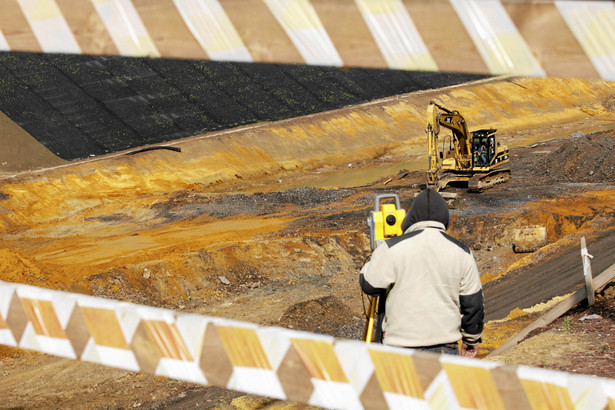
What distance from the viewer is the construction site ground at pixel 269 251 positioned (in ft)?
34.8

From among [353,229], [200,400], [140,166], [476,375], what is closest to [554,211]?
[353,229]

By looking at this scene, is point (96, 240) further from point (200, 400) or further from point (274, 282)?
point (200, 400)

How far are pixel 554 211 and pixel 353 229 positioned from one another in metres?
5.74

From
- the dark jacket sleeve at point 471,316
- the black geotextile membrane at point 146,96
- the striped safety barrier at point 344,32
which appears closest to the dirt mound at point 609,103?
the black geotextile membrane at point 146,96

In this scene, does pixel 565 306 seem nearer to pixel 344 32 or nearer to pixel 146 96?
pixel 344 32

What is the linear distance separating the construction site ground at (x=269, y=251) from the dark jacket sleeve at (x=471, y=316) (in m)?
2.89

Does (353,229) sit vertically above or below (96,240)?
below

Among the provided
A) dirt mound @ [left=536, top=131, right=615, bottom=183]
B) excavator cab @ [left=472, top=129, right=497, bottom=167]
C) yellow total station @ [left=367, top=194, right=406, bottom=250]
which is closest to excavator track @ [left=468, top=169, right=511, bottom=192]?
excavator cab @ [left=472, top=129, right=497, bottom=167]

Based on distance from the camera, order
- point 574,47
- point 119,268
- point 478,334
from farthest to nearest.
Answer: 1. point 119,268
2. point 478,334
3. point 574,47

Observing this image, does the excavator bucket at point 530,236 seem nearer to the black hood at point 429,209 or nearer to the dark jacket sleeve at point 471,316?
the dark jacket sleeve at point 471,316

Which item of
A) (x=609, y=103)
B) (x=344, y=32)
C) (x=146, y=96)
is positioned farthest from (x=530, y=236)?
(x=609, y=103)

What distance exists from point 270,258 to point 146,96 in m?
18.1

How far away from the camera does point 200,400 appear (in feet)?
31.1

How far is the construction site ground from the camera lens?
10.6 metres
